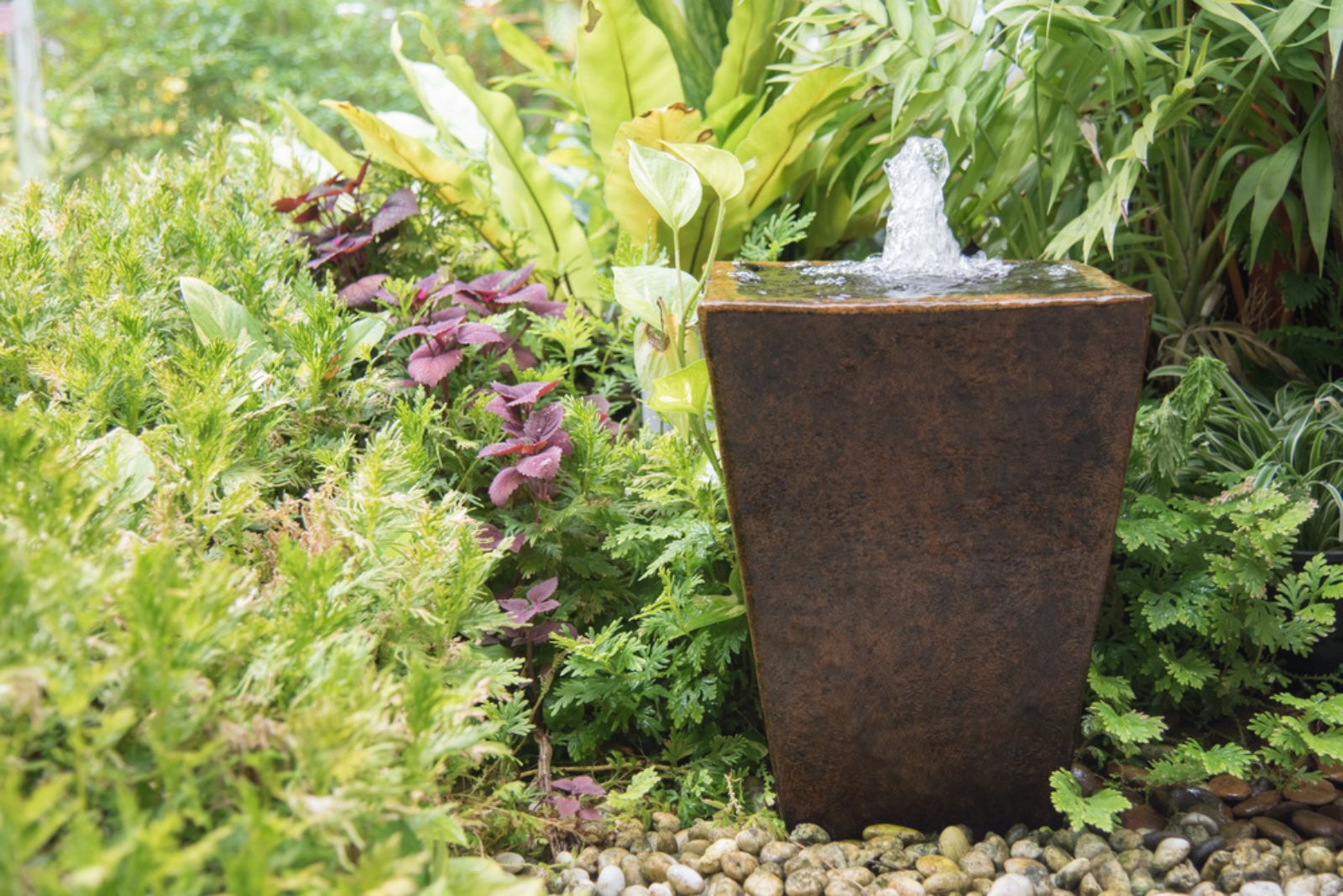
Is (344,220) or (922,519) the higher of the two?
(344,220)

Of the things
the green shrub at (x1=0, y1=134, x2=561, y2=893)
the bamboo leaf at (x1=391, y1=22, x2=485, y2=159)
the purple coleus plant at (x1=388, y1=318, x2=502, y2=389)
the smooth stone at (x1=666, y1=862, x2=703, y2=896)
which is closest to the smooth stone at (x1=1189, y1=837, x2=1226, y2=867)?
the smooth stone at (x1=666, y1=862, x2=703, y2=896)

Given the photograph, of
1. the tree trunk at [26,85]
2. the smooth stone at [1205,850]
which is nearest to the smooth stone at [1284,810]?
the smooth stone at [1205,850]

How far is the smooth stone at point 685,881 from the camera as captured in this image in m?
1.32

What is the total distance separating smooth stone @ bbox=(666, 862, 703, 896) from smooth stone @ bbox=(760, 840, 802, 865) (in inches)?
3.6

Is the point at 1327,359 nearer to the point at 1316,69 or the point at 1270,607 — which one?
the point at 1316,69

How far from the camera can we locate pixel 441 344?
1727 millimetres

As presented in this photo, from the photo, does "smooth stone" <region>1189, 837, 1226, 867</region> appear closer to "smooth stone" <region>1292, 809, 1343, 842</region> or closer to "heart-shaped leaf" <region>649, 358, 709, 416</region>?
"smooth stone" <region>1292, 809, 1343, 842</region>

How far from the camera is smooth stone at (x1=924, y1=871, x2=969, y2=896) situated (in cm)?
131

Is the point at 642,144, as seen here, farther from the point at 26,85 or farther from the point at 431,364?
the point at 26,85

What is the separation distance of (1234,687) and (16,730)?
4.96 ft

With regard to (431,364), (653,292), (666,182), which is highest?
(666,182)

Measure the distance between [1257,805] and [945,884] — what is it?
49 cm

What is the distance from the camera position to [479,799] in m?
1.31

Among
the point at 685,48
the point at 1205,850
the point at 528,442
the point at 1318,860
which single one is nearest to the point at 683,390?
the point at 528,442
